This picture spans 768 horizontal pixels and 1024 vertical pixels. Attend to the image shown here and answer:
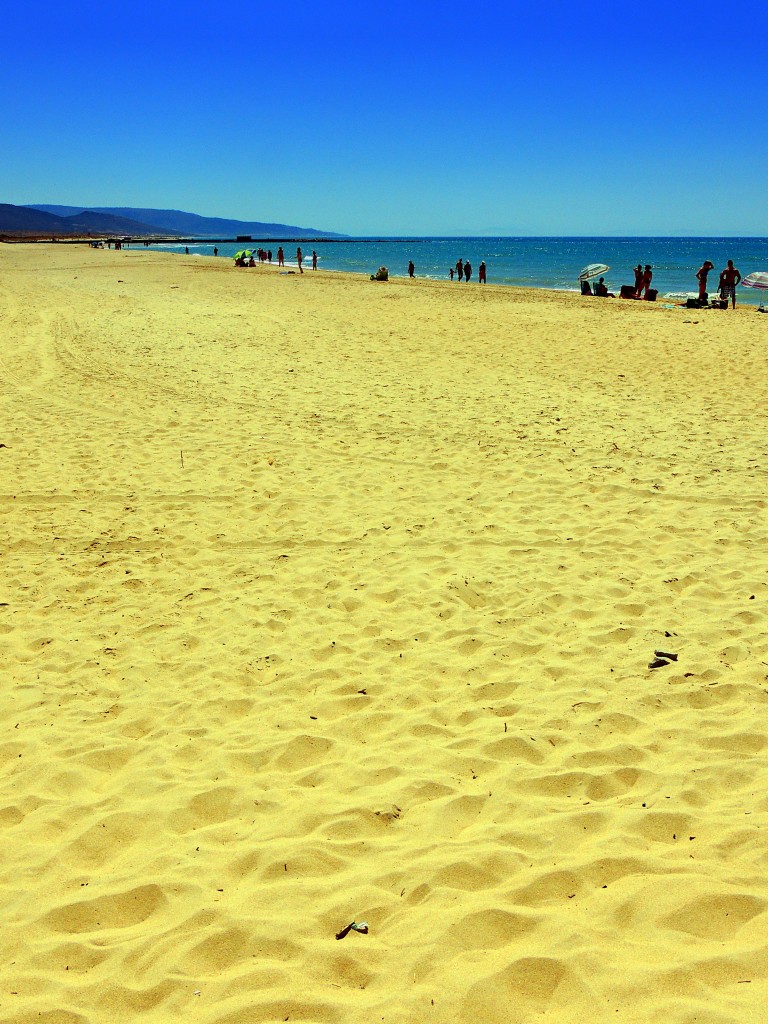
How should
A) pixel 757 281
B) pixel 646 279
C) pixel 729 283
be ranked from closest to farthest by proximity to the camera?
pixel 729 283, pixel 757 281, pixel 646 279

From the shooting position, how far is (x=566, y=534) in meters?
6.04

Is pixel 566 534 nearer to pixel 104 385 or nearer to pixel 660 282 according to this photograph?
pixel 104 385

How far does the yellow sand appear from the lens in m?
2.44

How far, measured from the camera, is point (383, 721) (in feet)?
12.5

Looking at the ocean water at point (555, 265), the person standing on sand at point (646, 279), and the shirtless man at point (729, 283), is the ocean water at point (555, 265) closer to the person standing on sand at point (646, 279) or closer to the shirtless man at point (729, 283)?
the person standing on sand at point (646, 279)

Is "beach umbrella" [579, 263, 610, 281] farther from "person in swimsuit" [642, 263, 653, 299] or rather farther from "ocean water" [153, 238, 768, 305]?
"ocean water" [153, 238, 768, 305]

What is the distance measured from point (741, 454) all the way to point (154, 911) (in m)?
7.35

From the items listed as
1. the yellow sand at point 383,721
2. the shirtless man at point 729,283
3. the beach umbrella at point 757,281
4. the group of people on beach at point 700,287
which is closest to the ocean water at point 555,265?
the group of people on beach at point 700,287

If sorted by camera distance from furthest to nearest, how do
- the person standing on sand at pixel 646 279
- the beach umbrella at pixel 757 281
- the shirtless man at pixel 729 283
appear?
the person standing on sand at pixel 646 279 < the beach umbrella at pixel 757 281 < the shirtless man at pixel 729 283

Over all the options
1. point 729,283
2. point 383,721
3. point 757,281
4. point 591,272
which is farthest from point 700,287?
point 383,721

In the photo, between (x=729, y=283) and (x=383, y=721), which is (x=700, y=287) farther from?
(x=383, y=721)

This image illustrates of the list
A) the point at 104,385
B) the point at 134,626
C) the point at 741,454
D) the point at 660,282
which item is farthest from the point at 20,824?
the point at 660,282

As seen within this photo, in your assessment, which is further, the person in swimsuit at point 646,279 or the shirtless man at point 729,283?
the person in swimsuit at point 646,279

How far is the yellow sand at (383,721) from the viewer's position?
2436 millimetres
